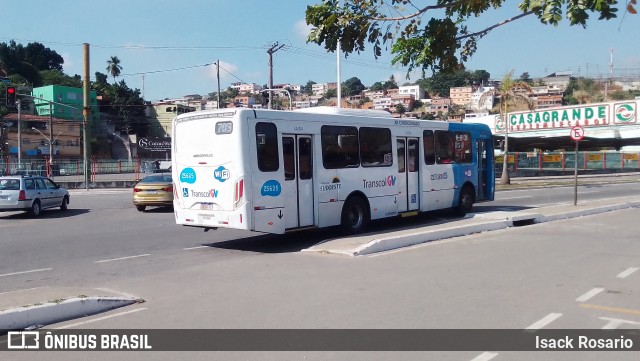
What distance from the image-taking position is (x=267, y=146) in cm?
1255

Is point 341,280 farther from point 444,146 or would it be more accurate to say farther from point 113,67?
point 113,67

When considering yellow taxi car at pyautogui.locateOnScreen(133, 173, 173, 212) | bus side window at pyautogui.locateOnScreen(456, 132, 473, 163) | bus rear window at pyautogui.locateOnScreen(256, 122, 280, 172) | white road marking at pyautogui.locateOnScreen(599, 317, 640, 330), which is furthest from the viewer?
yellow taxi car at pyautogui.locateOnScreen(133, 173, 173, 212)

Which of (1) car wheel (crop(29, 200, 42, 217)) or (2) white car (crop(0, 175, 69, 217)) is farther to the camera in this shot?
(1) car wheel (crop(29, 200, 42, 217))

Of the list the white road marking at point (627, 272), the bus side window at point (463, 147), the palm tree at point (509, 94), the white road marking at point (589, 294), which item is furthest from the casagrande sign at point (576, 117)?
the white road marking at point (589, 294)

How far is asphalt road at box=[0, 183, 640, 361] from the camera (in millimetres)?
6918

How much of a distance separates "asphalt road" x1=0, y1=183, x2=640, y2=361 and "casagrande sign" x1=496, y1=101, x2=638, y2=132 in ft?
107

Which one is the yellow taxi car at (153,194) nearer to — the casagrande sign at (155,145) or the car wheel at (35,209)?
the car wheel at (35,209)

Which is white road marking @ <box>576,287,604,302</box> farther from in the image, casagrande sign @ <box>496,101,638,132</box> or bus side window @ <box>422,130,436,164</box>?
casagrande sign @ <box>496,101,638,132</box>

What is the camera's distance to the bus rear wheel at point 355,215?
1442cm

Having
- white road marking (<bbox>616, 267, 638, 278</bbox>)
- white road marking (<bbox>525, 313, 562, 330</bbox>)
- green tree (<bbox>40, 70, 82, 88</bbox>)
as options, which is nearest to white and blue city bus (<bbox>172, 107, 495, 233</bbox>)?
white road marking (<bbox>616, 267, 638, 278</bbox>)

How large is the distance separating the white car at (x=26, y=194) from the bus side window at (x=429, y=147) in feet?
44.6

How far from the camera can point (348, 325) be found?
22.3 ft

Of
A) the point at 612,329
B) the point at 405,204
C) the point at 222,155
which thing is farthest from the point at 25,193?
the point at 612,329

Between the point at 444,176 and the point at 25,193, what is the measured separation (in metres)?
14.1
